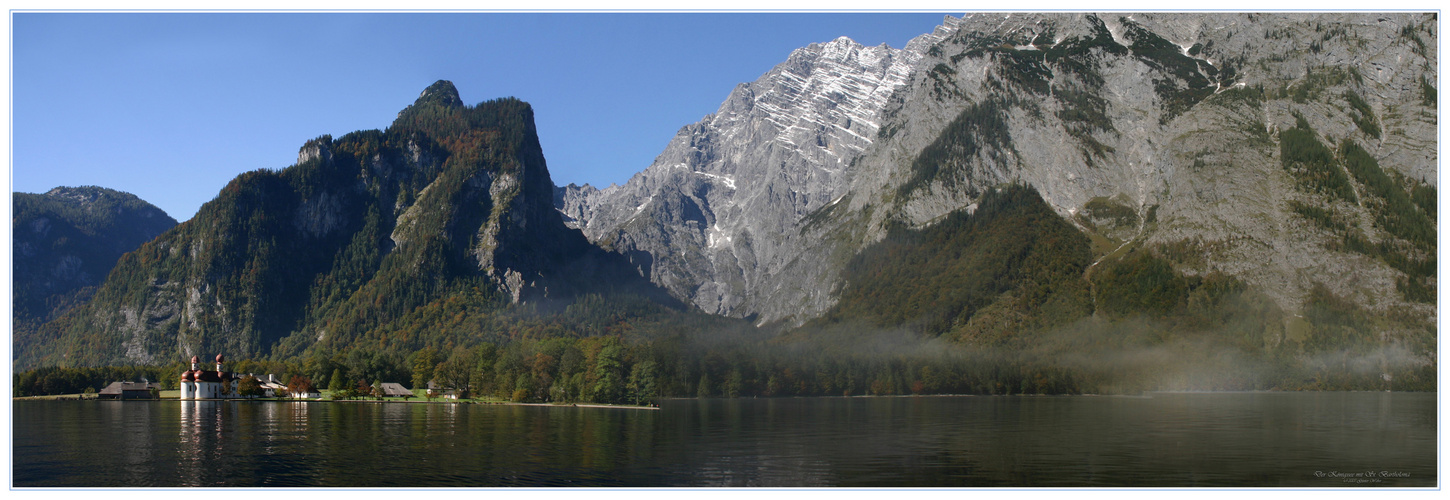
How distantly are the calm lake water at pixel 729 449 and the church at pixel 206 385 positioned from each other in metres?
43.4

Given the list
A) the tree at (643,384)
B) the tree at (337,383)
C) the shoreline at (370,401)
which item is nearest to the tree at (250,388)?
the shoreline at (370,401)

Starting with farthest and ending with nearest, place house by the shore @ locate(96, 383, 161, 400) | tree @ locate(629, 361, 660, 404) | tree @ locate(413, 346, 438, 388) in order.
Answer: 1. tree @ locate(413, 346, 438, 388)
2. house by the shore @ locate(96, 383, 161, 400)
3. tree @ locate(629, 361, 660, 404)

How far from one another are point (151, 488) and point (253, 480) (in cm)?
555

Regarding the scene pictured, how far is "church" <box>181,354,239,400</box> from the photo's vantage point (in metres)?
171

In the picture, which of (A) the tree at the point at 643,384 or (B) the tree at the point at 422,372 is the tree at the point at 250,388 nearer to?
(B) the tree at the point at 422,372

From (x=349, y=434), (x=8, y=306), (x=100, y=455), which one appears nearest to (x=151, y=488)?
(x=8, y=306)

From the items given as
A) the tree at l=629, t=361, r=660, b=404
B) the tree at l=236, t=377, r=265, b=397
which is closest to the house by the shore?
the tree at l=236, t=377, r=265, b=397

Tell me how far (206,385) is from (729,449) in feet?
436

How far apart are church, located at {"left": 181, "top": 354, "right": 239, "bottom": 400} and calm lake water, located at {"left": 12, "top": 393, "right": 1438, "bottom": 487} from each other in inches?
1708

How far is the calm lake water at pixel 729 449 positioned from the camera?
6197 centimetres

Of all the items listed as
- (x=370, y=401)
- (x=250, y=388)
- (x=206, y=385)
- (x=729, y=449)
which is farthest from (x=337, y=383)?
(x=729, y=449)

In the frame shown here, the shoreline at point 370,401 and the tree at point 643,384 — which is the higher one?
the tree at point 643,384

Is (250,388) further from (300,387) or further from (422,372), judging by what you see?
(422,372)

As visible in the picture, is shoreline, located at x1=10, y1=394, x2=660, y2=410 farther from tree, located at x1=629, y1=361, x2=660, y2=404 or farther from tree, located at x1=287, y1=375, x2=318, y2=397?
tree, located at x1=629, y1=361, x2=660, y2=404
